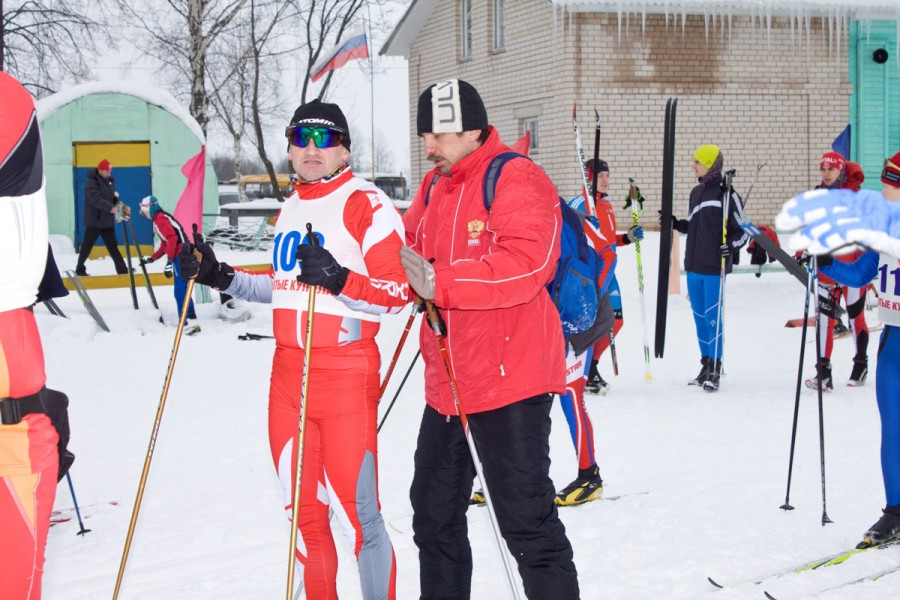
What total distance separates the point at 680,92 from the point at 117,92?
1184cm

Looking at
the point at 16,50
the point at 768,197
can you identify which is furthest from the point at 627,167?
the point at 16,50

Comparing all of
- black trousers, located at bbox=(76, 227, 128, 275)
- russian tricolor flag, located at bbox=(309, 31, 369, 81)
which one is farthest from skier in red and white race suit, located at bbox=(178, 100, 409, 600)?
russian tricolor flag, located at bbox=(309, 31, 369, 81)

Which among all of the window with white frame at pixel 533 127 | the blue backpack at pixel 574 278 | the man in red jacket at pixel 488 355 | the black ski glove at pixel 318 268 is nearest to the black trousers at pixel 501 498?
the man in red jacket at pixel 488 355

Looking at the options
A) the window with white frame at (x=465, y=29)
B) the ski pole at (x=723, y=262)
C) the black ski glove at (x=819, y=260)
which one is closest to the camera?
the black ski glove at (x=819, y=260)

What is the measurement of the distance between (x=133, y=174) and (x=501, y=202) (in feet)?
57.7

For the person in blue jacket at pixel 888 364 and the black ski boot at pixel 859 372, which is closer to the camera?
the person in blue jacket at pixel 888 364

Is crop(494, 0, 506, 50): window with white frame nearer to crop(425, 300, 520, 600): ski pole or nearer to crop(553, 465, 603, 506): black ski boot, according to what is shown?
crop(553, 465, 603, 506): black ski boot

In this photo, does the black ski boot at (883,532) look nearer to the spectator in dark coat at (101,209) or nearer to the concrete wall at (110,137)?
the spectator in dark coat at (101,209)

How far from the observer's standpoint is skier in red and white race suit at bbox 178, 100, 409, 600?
3.39 m

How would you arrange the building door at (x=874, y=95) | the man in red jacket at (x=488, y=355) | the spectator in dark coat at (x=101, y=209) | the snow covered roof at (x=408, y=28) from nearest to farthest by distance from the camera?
the man in red jacket at (x=488, y=355), the spectator in dark coat at (x=101, y=209), the building door at (x=874, y=95), the snow covered roof at (x=408, y=28)

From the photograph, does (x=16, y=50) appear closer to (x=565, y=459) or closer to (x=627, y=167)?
(x=627, y=167)

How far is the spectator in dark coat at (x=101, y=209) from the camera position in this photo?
14.0m

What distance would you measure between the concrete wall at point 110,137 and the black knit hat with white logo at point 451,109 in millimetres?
15994

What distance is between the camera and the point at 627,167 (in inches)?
834
